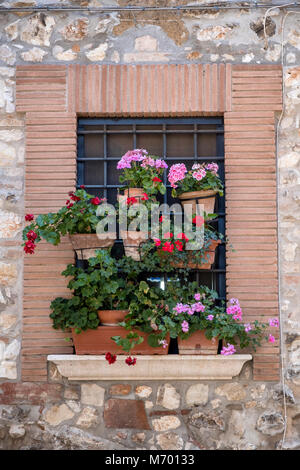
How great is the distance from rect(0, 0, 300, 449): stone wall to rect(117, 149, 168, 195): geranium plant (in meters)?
0.75

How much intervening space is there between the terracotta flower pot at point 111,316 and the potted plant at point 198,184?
842 mm

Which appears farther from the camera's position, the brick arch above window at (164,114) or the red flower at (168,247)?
the brick arch above window at (164,114)

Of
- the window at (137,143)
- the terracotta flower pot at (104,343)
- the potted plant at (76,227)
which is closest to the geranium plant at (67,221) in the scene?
the potted plant at (76,227)

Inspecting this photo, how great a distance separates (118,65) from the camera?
423cm

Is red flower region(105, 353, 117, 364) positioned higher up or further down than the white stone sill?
higher up

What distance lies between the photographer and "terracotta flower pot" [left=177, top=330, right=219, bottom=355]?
3.90 meters

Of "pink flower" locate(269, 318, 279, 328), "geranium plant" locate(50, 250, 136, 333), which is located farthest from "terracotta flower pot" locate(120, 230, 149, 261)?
"pink flower" locate(269, 318, 279, 328)

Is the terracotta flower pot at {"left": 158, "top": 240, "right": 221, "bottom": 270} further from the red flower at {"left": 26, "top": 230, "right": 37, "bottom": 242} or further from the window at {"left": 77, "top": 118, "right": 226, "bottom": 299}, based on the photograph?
the red flower at {"left": 26, "top": 230, "right": 37, "bottom": 242}

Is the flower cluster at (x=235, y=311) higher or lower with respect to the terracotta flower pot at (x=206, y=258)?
lower

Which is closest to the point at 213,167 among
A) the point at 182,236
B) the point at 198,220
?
the point at 198,220

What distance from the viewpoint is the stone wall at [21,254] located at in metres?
3.95

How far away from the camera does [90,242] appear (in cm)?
393

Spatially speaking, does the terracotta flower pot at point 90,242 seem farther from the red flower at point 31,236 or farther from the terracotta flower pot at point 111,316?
the terracotta flower pot at point 111,316

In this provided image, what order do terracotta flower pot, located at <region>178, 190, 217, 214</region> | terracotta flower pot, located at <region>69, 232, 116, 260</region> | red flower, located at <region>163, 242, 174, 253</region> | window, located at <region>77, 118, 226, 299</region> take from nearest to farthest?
red flower, located at <region>163, 242, 174, 253</region> < terracotta flower pot, located at <region>69, 232, 116, 260</region> < terracotta flower pot, located at <region>178, 190, 217, 214</region> < window, located at <region>77, 118, 226, 299</region>
